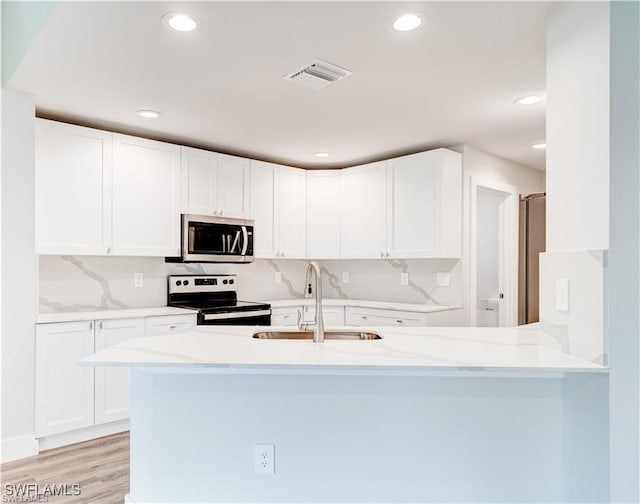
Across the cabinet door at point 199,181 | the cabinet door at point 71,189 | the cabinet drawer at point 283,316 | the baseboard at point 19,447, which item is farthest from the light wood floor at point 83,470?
the cabinet door at point 199,181

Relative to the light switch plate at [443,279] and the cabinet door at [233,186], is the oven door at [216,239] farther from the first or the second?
the light switch plate at [443,279]

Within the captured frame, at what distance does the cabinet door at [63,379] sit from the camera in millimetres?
3016

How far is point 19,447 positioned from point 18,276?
3.50 ft

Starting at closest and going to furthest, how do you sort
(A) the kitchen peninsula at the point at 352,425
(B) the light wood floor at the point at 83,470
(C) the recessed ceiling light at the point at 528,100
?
(A) the kitchen peninsula at the point at 352,425 → (B) the light wood floor at the point at 83,470 → (C) the recessed ceiling light at the point at 528,100

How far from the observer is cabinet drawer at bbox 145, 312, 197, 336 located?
350 cm

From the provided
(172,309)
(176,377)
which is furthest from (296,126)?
(176,377)

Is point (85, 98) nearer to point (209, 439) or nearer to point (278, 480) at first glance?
point (209, 439)

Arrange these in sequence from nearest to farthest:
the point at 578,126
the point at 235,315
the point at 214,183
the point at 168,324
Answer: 1. the point at 578,126
2. the point at 168,324
3. the point at 235,315
4. the point at 214,183

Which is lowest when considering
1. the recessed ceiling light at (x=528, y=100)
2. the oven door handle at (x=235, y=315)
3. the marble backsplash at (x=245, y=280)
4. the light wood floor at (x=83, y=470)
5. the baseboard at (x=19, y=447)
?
the light wood floor at (x=83, y=470)

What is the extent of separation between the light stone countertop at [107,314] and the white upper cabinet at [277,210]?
1060 millimetres

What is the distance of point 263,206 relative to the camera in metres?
4.54

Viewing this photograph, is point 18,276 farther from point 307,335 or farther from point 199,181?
point 307,335

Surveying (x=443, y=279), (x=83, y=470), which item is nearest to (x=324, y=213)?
(x=443, y=279)

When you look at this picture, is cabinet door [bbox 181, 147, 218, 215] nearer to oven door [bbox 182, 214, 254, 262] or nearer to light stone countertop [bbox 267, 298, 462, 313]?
oven door [bbox 182, 214, 254, 262]
